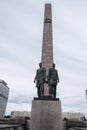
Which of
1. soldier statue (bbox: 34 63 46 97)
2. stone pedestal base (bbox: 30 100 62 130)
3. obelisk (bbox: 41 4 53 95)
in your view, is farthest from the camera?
obelisk (bbox: 41 4 53 95)

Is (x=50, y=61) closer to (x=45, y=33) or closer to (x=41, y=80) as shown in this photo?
(x=45, y=33)

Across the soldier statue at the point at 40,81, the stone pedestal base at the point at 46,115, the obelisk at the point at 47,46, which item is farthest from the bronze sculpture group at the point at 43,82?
the obelisk at the point at 47,46

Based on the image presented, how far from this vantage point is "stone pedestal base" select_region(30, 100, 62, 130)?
8.70 metres

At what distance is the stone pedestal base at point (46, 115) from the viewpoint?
8.70 metres

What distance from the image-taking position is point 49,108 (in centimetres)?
900

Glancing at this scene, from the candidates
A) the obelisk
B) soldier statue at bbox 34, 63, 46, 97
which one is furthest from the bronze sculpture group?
the obelisk

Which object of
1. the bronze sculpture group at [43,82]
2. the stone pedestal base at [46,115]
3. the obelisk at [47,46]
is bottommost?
the stone pedestal base at [46,115]

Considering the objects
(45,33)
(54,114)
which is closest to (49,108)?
(54,114)

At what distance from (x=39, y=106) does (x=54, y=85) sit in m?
1.45

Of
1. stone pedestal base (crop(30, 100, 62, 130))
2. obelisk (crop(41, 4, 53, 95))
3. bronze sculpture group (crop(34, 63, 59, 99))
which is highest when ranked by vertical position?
obelisk (crop(41, 4, 53, 95))

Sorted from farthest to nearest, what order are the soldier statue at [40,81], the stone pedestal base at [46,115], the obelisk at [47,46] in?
1. the obelisk at [47,46]
2. the soldier statue at [40,81]
3. the stone pedestal base at [46,115]

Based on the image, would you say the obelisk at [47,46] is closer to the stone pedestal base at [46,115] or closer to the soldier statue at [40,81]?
the soldier statue at [40,81]

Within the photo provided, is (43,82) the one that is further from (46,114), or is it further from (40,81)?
(46,114)

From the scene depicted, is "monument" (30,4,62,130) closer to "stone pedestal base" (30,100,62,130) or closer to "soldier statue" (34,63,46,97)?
"stone pedestal base" (30,100,62,130)
